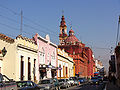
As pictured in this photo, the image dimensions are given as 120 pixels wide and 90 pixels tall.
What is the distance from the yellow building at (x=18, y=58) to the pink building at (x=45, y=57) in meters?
2.69

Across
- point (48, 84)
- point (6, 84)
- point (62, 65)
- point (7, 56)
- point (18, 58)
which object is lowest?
point (48, 84)

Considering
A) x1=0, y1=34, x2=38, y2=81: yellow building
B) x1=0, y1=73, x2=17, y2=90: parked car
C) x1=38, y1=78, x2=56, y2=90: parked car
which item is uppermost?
x1=0, y1=34, x2=38, y2=81: yellow building

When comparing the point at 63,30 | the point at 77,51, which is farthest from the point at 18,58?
the point at 63,30

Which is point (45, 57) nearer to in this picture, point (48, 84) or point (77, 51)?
point (48, 84)

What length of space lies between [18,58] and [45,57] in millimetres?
12139

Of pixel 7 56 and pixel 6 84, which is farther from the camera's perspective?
pixel 7 56

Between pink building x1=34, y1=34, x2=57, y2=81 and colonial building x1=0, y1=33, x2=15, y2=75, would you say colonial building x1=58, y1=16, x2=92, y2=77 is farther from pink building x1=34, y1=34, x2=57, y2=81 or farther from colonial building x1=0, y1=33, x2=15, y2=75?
colonial building x1=0, y1=33, x2=15, y2=75

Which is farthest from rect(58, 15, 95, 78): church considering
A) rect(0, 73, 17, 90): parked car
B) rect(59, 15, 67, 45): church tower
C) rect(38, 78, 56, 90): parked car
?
rect(0, 73, 17, 90): parked car

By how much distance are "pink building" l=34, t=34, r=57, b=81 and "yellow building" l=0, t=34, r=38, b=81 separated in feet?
8.81

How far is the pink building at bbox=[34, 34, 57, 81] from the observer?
4003cm

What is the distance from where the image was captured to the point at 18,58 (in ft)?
105

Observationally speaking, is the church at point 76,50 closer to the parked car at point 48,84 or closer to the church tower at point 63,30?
the church tower at point 63,30

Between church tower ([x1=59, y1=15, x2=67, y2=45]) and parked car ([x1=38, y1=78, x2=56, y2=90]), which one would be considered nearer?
parked car ([x1=38, y1=78, x2=56, y2=90])

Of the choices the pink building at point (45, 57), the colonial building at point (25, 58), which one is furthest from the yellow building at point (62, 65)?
the colonial building at point (25, 58)
